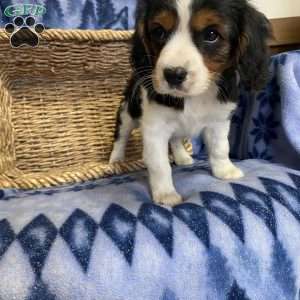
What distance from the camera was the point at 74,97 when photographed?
1931 millimetres

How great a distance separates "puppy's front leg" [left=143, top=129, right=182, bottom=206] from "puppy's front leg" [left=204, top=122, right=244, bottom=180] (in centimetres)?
24

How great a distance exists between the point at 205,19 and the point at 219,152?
1.84 ft

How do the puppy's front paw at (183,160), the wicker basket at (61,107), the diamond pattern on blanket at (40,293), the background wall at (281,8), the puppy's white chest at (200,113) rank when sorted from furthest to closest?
1. the background wall at (281,8)
2. the puppy's front paw at (183,160)
3. the wicker basket at (61,107)
4. the puppy's white chest at (200,113)
5. the diamond pattern on blanket at (40,293)

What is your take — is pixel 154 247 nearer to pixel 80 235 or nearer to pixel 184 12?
pixel 80 235

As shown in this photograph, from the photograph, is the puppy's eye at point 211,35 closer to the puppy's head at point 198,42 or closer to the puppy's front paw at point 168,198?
the puppy's head at point 198,42

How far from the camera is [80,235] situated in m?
1.06


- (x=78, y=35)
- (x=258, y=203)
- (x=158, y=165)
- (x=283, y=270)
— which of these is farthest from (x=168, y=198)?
(x=78, y=35)

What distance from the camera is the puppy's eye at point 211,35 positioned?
1213 millimetres

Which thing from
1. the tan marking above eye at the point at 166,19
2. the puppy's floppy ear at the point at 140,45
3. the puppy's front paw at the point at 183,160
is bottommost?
the puppy's front paw at the point at 183,160

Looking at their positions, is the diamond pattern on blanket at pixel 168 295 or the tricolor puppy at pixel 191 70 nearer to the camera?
the diamond pattern on blanket at pixel 168 295

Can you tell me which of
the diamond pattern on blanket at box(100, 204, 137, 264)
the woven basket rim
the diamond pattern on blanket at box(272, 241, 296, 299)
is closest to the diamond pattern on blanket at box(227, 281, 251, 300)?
the diamond pattern on blanket at box(272, 241, 296, 299)

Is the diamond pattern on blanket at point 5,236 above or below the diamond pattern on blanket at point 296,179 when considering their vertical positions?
below

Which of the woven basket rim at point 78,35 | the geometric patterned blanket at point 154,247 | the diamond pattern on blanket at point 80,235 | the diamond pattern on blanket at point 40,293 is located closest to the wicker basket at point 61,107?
the woven basket rim at point 78,35

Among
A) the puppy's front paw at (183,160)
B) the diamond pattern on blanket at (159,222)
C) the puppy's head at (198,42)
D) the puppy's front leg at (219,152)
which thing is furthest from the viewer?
the puppy's front paw at (183,160)
